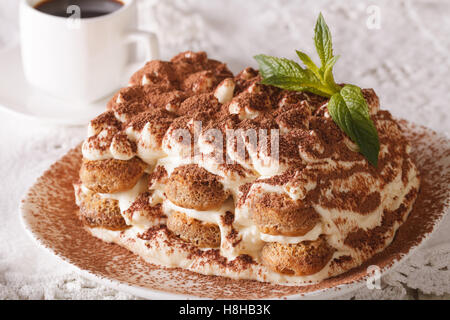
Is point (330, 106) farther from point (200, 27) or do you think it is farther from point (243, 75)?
point (200, 27)

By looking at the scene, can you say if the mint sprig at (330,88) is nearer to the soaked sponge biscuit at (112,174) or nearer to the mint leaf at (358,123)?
the mint leaf at (358,123)

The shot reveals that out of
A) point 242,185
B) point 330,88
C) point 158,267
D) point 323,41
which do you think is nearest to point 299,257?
point 242,185

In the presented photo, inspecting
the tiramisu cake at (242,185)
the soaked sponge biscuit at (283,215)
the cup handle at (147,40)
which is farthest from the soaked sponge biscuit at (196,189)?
the cup handle at (147,40)

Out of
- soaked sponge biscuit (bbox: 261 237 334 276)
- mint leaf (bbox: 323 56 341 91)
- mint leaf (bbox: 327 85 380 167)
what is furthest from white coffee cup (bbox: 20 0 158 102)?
soaked sponge biscuit (bbox: 261 237 334 276)

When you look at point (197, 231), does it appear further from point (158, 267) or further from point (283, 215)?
point (283, 215)

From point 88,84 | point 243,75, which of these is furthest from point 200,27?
point 243,75

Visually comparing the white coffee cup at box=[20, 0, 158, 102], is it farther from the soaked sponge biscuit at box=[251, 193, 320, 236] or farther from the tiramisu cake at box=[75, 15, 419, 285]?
the soaked sponge biscuit at box=[251, 193, 320, 236]
